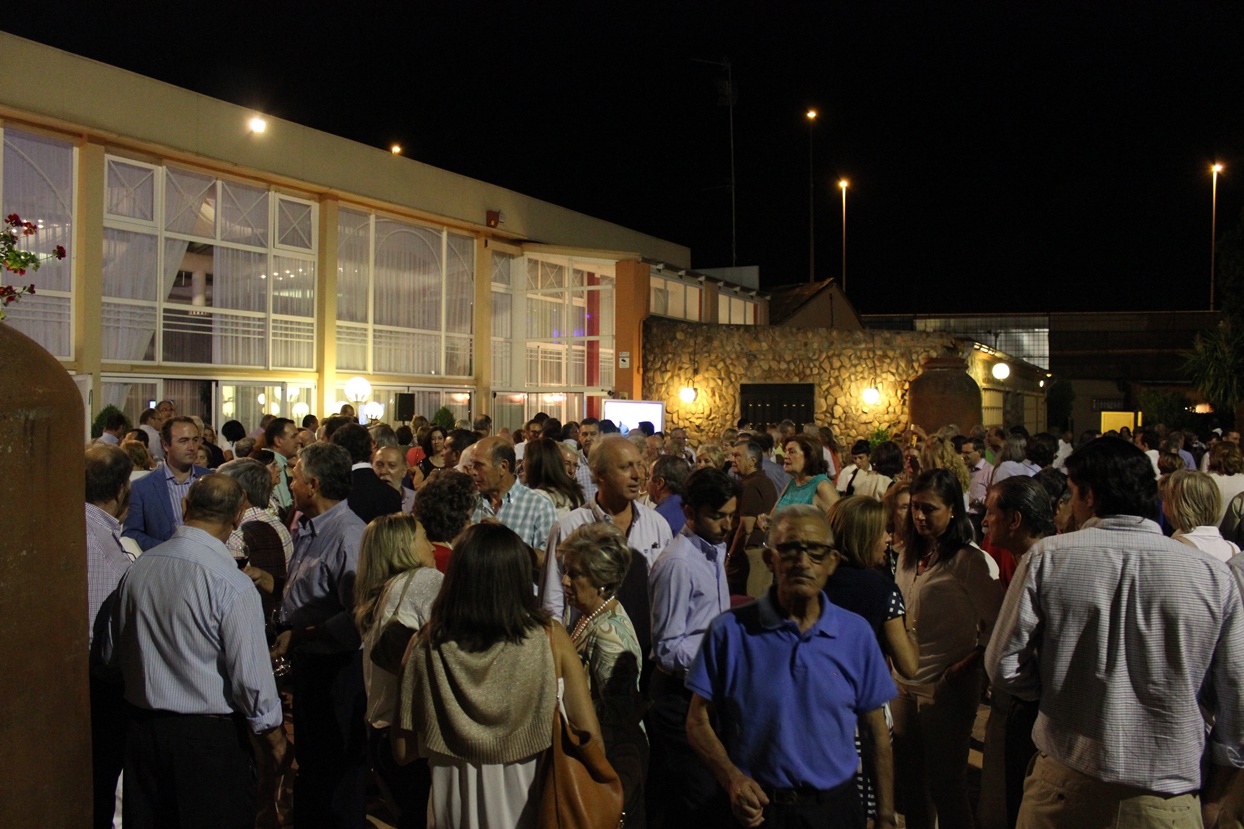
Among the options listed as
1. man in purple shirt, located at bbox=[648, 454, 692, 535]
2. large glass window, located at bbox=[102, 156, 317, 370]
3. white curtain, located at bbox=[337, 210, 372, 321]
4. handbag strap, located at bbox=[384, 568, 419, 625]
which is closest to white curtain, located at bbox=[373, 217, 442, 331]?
white curtain, located at bbox=[337, 210, 372, 321]

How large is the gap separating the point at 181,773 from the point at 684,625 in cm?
189

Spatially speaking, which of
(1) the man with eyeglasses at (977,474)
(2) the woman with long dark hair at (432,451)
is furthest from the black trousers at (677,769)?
(2) the woman with long dark hair at (432,451)

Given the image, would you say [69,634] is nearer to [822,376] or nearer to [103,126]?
[103,126]

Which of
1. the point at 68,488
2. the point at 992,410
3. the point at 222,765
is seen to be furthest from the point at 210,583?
the point at 992,410

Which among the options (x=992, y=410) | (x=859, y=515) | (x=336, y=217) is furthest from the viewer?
(x=992, y=410)

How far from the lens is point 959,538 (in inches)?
155

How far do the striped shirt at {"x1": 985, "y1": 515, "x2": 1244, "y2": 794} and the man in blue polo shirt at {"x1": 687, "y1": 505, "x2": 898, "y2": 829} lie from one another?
0.54 m

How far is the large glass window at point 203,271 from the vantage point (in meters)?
14.9

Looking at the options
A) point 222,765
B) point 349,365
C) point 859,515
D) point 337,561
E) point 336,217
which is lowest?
point 222,765

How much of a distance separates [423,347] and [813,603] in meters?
18.9

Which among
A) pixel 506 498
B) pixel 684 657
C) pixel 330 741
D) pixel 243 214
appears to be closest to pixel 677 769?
pixel 684 657

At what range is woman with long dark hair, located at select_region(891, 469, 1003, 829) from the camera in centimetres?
377

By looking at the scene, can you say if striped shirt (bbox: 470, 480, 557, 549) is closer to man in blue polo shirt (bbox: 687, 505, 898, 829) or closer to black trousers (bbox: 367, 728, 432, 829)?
black trousers (bbox: 367, 728, 432, 829)

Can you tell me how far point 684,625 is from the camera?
3.64 meters
